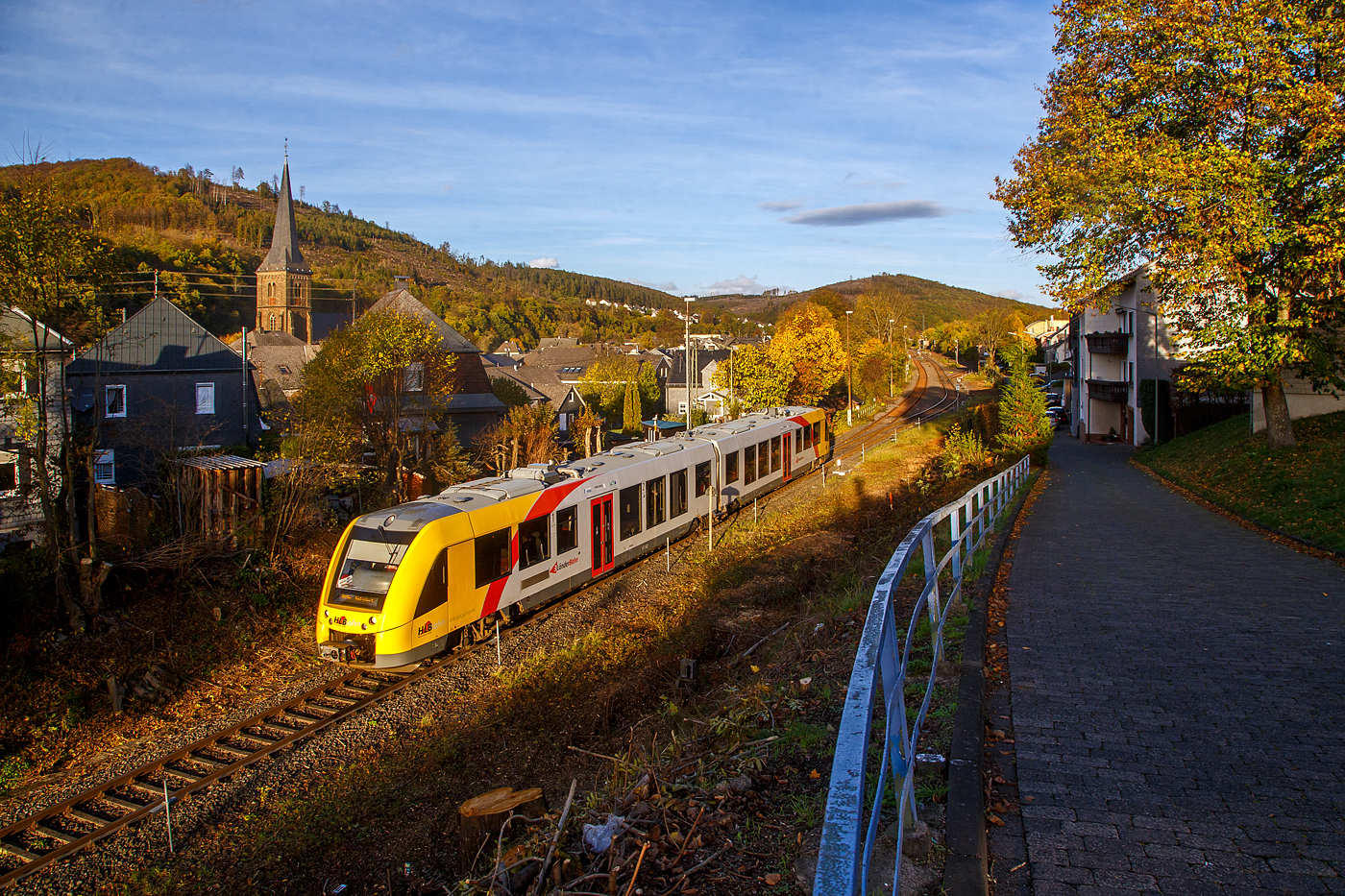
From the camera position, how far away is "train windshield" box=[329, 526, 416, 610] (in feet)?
34.4

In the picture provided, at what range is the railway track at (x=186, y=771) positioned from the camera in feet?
24.3

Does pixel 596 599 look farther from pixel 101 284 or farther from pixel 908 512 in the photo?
pixel 101 284

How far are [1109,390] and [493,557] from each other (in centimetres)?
3508

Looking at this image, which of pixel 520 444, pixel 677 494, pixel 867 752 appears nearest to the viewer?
pixel 867 752

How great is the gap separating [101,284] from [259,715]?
298 inches

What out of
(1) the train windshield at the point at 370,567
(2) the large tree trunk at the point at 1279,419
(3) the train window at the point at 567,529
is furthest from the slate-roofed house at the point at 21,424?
(2) the large tree trunk at the point at 1279,419

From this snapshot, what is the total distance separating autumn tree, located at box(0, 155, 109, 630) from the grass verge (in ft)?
61.8

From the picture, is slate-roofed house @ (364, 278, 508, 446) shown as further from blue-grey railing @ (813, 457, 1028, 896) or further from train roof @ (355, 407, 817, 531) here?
blue-grey railing @ (813, 457, 1028, 896)

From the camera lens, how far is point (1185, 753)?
14.0 ft

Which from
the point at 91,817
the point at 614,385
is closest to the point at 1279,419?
the point at 91,817

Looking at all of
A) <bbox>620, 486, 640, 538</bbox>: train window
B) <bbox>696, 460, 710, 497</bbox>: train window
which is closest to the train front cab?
<bbox>620, 486, 640, 538</bbox>: train window

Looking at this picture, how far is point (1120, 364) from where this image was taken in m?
37.5

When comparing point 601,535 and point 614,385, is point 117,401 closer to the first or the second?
point 601,535

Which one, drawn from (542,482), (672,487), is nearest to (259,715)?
(542,482)
